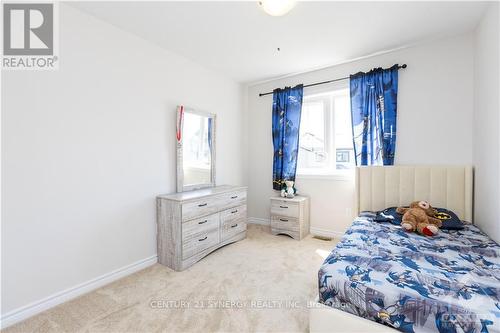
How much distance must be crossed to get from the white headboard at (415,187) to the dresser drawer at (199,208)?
1882 millimetres

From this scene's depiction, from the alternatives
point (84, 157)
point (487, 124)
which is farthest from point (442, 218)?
point (84, 157)

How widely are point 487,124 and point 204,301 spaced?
303 centimetres

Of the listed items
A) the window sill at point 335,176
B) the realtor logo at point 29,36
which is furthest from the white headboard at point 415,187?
the realtor logo at point 29,36

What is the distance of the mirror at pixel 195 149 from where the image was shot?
2945 mm

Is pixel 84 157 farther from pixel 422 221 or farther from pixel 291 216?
pixel 422 221

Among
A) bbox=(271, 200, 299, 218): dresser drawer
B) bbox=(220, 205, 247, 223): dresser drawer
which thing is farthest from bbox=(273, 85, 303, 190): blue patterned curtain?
bbox=(220, 205, 247, 223): dresser drawer

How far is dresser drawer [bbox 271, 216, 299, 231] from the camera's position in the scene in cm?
339

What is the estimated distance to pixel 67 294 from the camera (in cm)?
198

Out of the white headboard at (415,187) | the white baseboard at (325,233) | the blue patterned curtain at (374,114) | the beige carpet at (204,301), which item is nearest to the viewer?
the beige carpet at (204,301)

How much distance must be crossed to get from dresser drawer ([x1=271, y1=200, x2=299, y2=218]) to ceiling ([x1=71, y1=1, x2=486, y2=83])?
2085 millimetres

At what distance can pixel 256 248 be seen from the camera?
122 inches

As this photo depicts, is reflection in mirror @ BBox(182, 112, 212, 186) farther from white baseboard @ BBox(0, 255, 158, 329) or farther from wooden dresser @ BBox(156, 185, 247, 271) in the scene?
white baseboard @ BBox(0, 255, 158, 329)

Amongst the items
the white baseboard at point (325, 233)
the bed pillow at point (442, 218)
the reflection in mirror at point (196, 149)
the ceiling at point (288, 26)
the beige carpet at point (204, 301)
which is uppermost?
the ceiling at point (288, 26)

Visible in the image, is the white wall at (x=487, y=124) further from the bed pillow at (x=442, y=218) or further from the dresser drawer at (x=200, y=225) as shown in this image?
the dresser drawer at (x=200, y=225)
